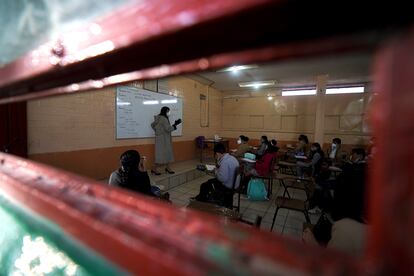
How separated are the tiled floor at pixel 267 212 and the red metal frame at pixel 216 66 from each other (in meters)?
2.57

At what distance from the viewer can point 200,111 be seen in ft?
25.0

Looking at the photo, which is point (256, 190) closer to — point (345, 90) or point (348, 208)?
point (348, 208)

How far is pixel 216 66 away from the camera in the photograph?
0.31 m

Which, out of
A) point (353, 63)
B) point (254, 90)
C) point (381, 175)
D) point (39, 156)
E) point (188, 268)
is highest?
point (254, 90)

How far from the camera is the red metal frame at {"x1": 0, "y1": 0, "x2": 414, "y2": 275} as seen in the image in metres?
Answer: 0.20

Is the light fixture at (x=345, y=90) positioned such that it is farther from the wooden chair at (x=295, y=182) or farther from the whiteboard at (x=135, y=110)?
the whiteboard at (x=135, y=110)

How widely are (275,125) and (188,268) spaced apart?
8673 mm

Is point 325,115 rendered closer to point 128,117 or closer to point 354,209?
point 128,117

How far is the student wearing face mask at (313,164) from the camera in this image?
15.4 ft

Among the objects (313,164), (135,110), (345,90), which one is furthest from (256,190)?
(345,90)

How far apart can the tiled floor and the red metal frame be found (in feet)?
8.44

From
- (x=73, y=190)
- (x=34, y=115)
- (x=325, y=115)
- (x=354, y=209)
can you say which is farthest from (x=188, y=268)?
(x=325, y=115)

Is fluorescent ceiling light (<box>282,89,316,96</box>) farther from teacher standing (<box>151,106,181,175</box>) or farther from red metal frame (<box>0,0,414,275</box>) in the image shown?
red metal frame (<box>0,0,414,275</box>)

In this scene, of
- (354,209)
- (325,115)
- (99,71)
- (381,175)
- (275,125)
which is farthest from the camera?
(275,125)
